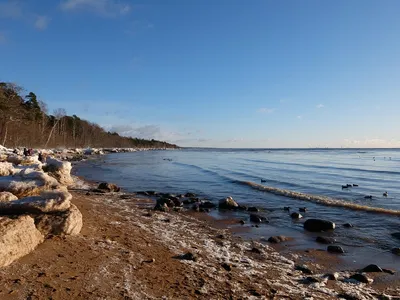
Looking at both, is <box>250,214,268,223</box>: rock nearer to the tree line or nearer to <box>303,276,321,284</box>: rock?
<box>303,276,321,284</box>: rock

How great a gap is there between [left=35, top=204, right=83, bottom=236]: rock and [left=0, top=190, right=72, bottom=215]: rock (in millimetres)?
165

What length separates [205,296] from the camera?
6137 millimetres

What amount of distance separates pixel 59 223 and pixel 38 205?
0.72 meters

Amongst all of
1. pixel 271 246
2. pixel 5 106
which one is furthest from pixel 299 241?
pixel 5 106

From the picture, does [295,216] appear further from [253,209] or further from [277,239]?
[277,239]

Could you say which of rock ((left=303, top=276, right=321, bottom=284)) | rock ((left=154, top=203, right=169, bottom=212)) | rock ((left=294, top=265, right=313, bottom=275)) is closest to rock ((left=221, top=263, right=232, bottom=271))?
rock ((left=303, top=276, right=321, bottom=284))

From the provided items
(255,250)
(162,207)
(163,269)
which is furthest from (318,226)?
(163,269)

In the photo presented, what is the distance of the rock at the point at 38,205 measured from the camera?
827cm

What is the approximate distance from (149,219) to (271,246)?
5.05 metres

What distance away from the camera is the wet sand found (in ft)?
19.5

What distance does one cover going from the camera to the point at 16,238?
21.9 ft

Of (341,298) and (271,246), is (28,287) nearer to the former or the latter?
(341,298)

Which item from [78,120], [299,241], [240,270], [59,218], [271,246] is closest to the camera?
[240,270]

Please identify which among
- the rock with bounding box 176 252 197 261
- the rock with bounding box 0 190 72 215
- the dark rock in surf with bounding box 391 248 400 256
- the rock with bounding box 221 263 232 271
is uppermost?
the rock with bounding box 0 190 72 215
